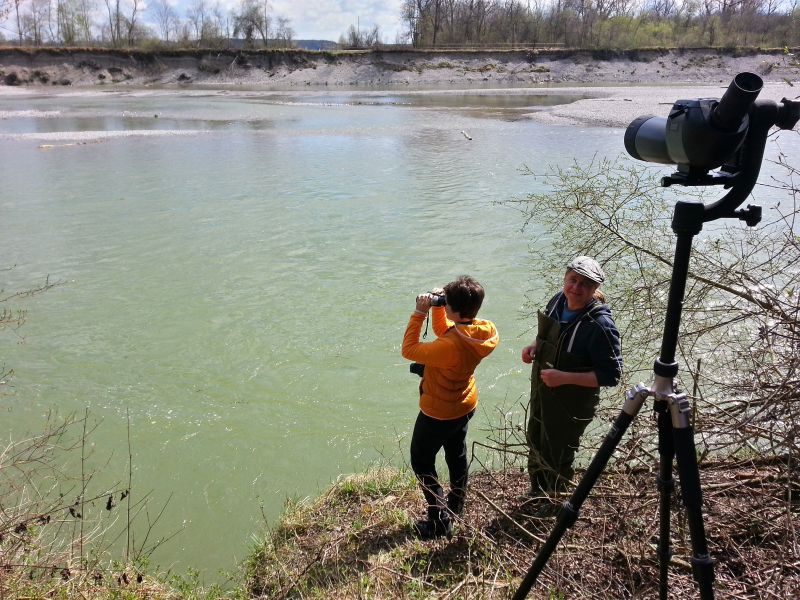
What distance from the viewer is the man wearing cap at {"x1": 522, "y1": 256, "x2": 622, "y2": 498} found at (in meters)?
2.59

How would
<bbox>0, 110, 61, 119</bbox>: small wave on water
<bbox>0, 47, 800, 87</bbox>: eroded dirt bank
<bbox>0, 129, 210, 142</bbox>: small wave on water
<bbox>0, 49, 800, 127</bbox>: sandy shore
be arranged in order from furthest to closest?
<bbox>0, 47, 800, 87</bbox>: eroded dirt bank, <bbox>0, 49, 800, 127</bbox>: sandy shore, <bbox>0, 110, 61, 119</bbox>: small wave on water, <bbox>0, 129, 210, 142</bbox>: small wave on water

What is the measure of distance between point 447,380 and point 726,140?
1623 millimetres

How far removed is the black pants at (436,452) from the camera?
285 cm

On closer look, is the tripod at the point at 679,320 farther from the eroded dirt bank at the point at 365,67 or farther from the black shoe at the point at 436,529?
the eroded dirt bank at the point at 365,67

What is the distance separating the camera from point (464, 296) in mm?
2641

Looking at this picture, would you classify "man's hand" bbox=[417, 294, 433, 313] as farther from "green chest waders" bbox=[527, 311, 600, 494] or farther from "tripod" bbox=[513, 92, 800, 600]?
"tripod" bbox=[513, 92, 800, 600]

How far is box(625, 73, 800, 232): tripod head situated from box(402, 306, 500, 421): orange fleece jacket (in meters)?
1.26

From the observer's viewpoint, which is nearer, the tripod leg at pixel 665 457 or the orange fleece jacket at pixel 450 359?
the tripod leg at pixel 665 457

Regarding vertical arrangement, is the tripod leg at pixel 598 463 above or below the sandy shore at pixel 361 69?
below

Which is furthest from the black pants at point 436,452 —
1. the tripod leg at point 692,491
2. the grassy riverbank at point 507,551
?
the tripod leg at point 692,491

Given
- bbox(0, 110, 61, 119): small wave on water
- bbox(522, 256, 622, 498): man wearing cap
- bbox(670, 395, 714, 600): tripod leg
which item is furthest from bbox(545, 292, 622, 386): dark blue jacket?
bbox(0, 110, 61, 119): small wave on water

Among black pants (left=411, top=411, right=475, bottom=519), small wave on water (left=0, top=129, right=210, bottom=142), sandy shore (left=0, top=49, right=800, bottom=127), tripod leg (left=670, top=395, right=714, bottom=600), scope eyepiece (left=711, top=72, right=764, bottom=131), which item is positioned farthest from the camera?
sandy shore (left=0, top=49, right=800, bottom=127)

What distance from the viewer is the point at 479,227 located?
30.3ft

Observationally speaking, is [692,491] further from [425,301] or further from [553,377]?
[425,301]
